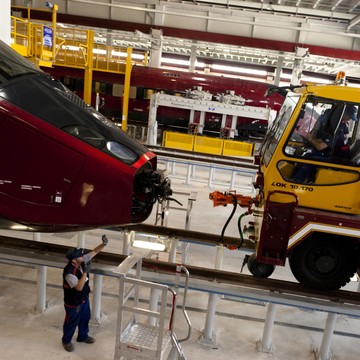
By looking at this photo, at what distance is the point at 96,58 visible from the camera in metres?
17.8

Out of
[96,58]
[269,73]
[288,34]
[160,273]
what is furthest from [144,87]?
[160,273]

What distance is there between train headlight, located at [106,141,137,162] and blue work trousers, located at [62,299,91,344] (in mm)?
1638

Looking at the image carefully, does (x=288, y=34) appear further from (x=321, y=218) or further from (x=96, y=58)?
(x=321, y=218)

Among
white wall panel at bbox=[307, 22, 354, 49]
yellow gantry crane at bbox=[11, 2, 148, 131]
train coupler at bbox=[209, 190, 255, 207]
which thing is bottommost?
train coupler at bbox=[209, 190, 255, 207]

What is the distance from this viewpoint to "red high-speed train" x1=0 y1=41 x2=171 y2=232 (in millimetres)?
3727

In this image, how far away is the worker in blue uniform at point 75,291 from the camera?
3.86 metres

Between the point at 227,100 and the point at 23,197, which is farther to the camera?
the point at 227,100

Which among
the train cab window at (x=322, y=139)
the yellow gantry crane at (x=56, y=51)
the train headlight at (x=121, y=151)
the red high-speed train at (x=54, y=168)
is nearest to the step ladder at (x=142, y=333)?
the red high-speed train at (x=54, y=168)

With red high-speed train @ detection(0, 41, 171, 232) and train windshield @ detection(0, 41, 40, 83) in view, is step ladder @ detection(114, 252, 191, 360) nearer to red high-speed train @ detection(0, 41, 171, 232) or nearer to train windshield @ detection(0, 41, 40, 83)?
red high-speed train @ detection(0, 41, 171, 232)

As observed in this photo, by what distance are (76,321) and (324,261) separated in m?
2.87

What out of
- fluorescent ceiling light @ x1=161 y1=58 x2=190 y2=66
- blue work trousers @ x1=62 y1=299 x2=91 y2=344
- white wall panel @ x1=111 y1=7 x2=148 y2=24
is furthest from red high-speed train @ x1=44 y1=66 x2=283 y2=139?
blue work trousers @ x1=62 y1=299 x2=91 y2=344

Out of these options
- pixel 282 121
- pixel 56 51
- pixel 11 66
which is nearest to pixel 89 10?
pixel 56 51

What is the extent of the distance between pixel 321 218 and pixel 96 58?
16106mm

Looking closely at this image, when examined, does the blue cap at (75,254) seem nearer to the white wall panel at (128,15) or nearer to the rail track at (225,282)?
the rail track at (225,282)
